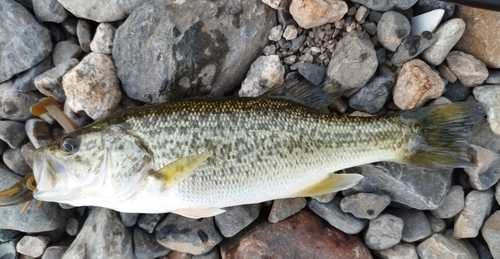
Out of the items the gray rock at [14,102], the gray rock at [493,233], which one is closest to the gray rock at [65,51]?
the gray rock at [14,102]

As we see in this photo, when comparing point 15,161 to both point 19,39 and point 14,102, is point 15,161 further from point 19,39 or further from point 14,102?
point 19,39

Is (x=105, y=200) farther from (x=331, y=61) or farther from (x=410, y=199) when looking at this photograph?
(x=410, y=199)

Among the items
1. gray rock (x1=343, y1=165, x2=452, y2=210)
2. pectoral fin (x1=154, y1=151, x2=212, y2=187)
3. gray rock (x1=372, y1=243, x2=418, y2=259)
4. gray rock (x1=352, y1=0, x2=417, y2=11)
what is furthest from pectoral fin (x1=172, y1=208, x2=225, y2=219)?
gray rock (x1=352, y1=0, x2=417, y2=11)

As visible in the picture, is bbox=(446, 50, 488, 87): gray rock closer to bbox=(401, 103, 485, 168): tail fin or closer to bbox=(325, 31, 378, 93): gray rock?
bbox=(401, 103, 485, 168): tail fin

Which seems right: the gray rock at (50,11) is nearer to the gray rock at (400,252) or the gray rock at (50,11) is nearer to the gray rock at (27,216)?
the gray rock at (27,216)

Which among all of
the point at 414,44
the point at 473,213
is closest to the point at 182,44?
the point at 414,44

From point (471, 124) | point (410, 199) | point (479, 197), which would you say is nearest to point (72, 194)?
point (410, 199)

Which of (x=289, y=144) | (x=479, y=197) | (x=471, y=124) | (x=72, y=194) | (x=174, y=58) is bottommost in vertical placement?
(x=479, y=197)
